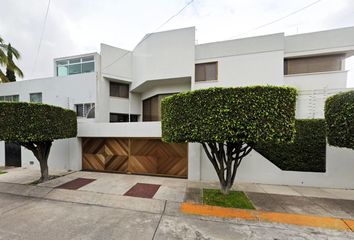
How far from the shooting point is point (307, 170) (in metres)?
6.54

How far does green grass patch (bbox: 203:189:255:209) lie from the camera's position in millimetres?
4844

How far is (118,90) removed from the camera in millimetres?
11398

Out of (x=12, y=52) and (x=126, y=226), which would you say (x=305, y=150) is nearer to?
(x=126, y=226)

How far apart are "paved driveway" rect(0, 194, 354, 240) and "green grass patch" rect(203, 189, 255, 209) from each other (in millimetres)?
811

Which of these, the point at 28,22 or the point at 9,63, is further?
the point at 9,63

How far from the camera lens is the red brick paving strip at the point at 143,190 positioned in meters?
5.62

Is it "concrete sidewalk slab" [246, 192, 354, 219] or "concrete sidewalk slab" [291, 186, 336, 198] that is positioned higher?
"concrete sidewalk slab" [246, 192, 354, 219]

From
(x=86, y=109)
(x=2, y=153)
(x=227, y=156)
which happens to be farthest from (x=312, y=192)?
(x=2, y=153)

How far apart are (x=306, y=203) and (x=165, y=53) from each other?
31.3 feet

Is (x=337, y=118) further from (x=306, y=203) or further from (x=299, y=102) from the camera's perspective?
(x=299, y=102)

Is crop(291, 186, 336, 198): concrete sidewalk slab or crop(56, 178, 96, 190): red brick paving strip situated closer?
crop(291, 186, 336, 198): concrete sidewalk slab

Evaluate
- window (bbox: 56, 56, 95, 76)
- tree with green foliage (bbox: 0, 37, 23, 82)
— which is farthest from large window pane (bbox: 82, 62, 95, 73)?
tree with green foliage (bbox: 0, 37, 23, 82)

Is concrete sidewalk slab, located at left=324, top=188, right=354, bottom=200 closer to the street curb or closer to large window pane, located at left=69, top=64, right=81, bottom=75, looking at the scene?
the street curb

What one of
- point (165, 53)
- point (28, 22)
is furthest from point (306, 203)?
point (28, 22)
